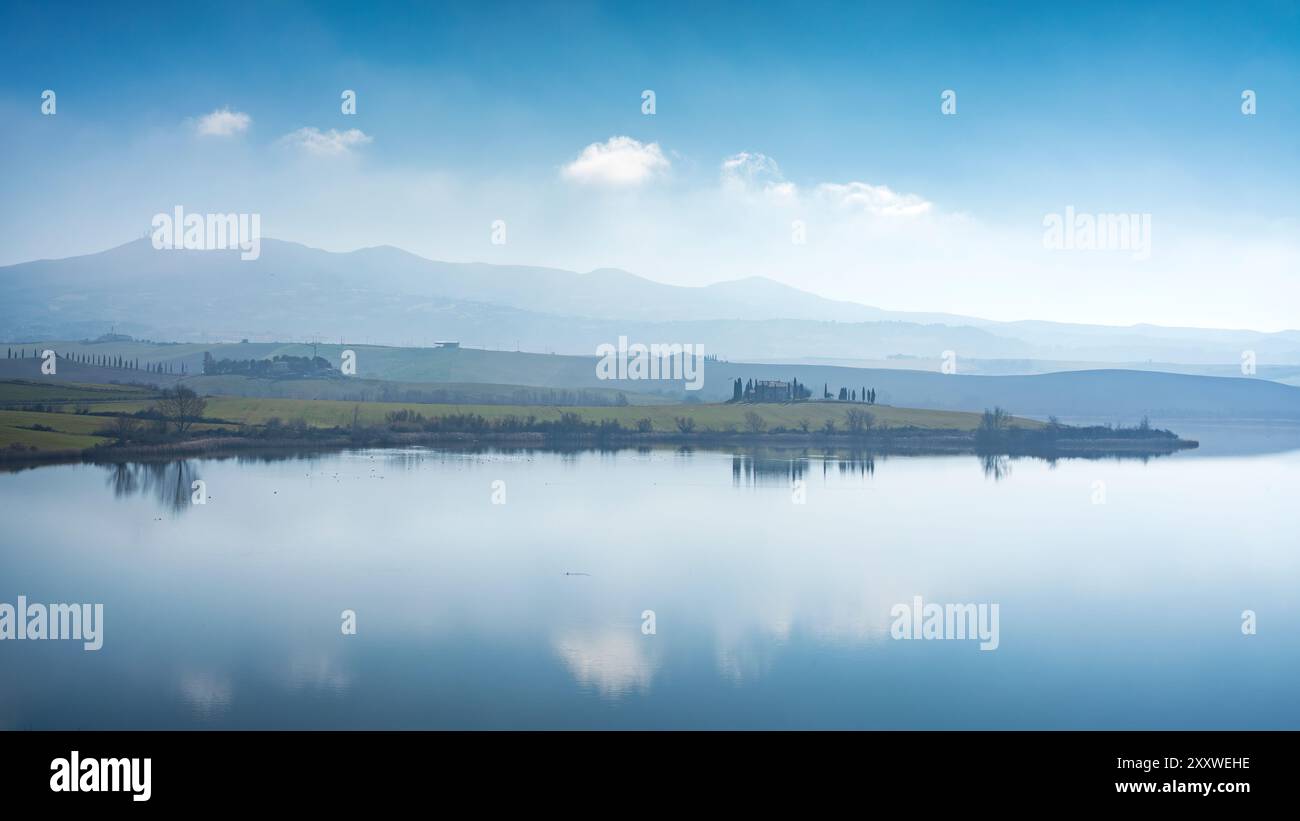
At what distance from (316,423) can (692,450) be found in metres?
23.3

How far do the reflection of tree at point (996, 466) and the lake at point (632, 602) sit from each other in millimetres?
8874

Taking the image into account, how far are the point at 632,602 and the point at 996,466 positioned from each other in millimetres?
40183

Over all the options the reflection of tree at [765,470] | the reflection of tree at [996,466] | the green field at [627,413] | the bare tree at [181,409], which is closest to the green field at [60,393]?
the green field at [627,413]

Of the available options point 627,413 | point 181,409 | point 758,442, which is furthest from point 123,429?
point 758,442

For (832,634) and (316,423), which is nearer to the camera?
(832,634)

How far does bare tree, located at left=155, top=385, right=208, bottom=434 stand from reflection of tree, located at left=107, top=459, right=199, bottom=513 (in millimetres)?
8988

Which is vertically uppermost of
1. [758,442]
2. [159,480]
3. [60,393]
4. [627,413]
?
[60,393]

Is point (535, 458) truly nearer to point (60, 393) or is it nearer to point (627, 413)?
point (627, 413)

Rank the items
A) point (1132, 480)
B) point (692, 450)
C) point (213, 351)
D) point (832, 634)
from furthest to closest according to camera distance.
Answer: point (213, 351) < point (692, 450) < point (1132, 480) < point (832, 634)

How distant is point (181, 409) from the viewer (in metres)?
57.9

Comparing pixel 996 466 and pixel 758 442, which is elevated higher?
pixel 758 442
